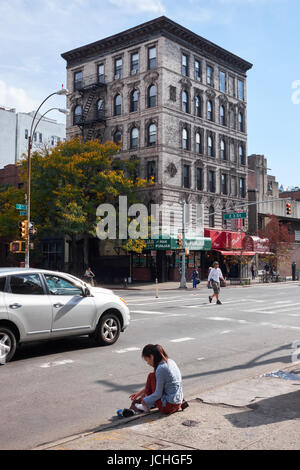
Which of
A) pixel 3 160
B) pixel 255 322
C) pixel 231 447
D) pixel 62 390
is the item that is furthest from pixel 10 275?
pixel 3 160

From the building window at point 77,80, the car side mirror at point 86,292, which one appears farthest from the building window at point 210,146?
the car side mirror at point 86,292

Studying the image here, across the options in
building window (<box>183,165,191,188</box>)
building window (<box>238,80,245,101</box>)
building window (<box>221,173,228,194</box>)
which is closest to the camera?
building window (<box>183,165,191,188</box>)

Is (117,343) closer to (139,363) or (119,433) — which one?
(139,363)

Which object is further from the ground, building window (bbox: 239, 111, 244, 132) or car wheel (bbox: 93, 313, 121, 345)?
building window (bbox: 239, 111, 244, 132)

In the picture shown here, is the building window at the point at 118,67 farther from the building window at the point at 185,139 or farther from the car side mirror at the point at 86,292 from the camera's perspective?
the car side mirror at the point at 86,292

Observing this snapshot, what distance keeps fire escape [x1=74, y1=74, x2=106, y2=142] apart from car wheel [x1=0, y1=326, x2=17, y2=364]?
39.7 metres

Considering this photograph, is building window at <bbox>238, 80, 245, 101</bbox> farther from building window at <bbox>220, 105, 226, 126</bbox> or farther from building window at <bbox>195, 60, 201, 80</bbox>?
building window at <bbox>195, 60, 201, 80</bbox>

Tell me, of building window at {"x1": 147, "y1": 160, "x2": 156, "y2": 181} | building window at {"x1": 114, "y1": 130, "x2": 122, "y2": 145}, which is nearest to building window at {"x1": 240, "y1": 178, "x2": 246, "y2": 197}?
building window at {"x1": 147, "y1": 160, "x2": 156, "y2": 181}

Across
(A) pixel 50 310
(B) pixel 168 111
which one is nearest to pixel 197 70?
(B) pixel 168 111

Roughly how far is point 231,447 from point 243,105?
5143 centimetres

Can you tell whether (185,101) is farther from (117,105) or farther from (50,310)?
(50,310)

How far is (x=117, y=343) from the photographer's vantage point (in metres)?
11.1

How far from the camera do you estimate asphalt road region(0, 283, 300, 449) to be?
590 centimetres

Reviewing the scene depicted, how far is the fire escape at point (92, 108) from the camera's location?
154 ft
